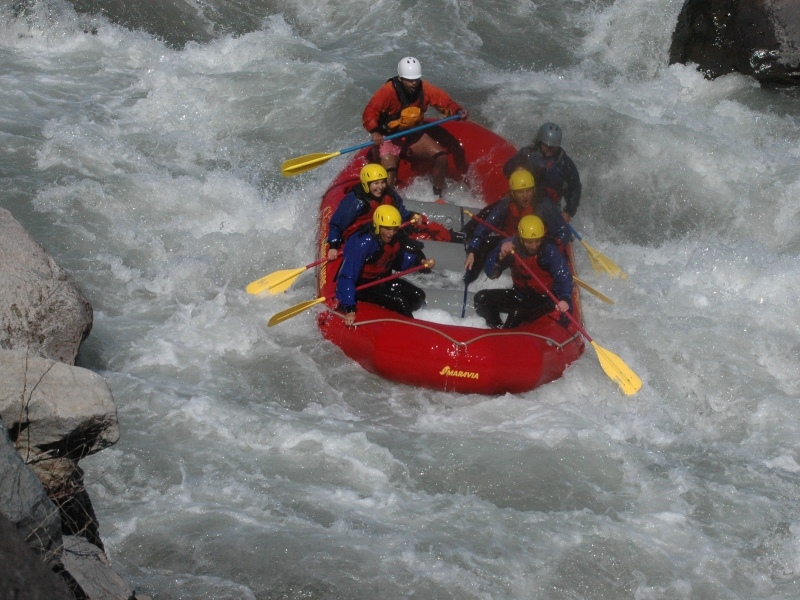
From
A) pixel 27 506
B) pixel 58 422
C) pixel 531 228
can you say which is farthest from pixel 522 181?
pixel 27 506

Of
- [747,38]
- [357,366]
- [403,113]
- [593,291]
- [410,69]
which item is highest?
[747,38]

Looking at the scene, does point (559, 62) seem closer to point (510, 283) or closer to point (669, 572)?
point (510, 283)

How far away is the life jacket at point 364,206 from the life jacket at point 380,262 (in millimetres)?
313

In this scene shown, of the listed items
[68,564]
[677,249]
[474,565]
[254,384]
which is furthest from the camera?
[677,249]

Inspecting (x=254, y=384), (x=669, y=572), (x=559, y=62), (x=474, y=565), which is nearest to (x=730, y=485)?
(x=669, y=572)

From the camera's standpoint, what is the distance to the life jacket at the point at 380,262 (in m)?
5.98

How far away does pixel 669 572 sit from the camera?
14.4ft

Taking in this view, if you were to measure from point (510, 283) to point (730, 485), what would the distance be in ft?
7.23

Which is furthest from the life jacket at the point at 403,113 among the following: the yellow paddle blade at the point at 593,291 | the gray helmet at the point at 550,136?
the yellow paddle blade at the point at 593,291

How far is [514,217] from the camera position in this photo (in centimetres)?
646

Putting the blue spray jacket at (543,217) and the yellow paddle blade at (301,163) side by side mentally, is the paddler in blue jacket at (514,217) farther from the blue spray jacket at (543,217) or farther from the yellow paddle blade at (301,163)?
the yellow paddle blade at (301,163)

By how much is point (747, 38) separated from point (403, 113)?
4551 mm

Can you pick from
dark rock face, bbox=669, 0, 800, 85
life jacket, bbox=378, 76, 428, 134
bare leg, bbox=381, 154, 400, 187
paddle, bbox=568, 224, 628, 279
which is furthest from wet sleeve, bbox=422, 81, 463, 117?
dark rock face, bbox=669, 0, 800, 85

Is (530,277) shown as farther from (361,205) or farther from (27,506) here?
(27,506)
